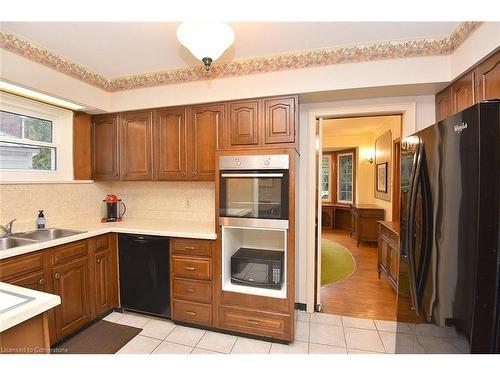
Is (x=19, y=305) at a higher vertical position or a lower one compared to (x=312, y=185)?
lower

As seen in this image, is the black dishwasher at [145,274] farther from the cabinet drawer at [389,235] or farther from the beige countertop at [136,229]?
the cabinet drawer at [389,235]

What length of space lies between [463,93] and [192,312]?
286 centimetres

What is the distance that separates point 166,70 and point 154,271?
2.02 metres

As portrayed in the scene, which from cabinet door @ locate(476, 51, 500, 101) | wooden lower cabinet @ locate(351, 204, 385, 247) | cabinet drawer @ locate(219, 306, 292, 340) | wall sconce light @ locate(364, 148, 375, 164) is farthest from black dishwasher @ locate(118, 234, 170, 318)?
wall sconce light @ locate(364, 148, 375, 164)

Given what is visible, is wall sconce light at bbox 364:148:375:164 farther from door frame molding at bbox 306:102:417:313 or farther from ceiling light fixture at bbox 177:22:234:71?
ceiling light fixture at bbox 177:22:234:71

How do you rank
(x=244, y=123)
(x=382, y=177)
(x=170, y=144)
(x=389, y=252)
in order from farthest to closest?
(x=382, y=177) → (x=389, y=252) → (x=170, y=144) → (x=244, y=123)

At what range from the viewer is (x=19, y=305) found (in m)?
0.91

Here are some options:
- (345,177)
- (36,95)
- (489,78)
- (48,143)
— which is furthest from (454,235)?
(345,177)

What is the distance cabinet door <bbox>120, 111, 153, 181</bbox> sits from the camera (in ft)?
8.73

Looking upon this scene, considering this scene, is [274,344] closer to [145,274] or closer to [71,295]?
[145,274]

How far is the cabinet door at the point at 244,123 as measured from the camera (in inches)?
89.7

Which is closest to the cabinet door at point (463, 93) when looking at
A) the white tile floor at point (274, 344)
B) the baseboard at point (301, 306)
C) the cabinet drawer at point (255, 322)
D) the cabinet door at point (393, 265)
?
the cabinet door at point (393, 265)
